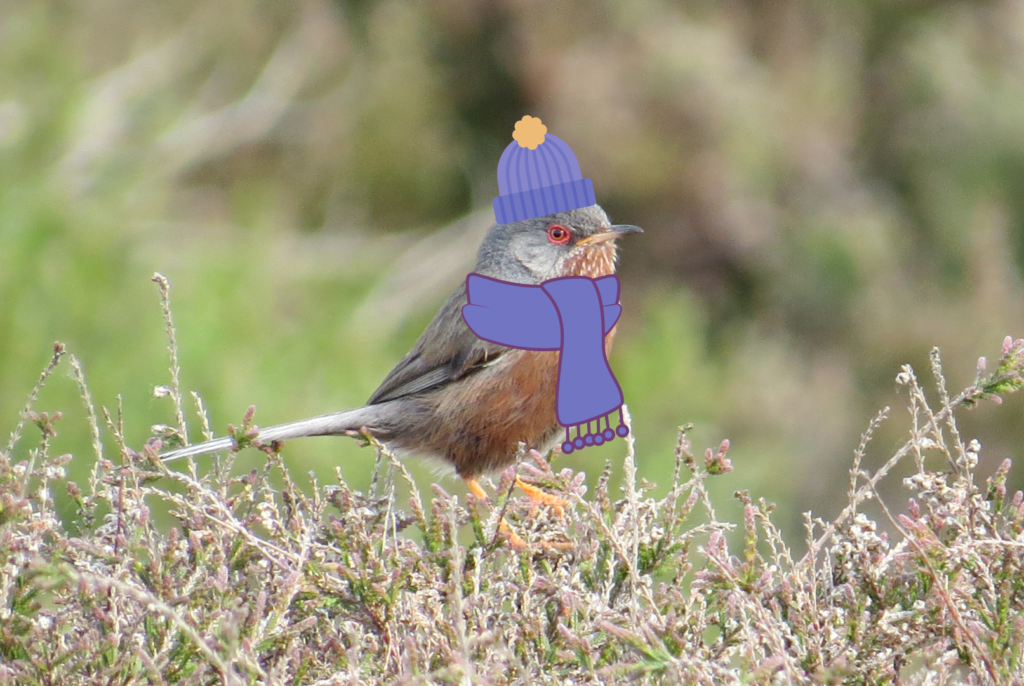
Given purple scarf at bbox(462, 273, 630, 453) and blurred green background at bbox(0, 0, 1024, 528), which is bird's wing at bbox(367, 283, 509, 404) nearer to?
purple scarf at bbox(462, 273, 630, 453)

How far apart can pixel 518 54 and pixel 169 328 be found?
9.02 meters

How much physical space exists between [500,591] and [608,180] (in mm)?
8193

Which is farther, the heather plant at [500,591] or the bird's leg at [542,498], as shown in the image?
the bird's leg at [542,498]

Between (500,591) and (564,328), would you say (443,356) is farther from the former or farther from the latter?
(500,591)

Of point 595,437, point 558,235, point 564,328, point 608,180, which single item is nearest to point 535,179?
point 564,328

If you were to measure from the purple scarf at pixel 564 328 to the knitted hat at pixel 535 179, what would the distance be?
0.19 m

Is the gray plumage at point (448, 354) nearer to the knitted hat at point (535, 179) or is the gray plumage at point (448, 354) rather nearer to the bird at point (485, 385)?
the bird at point (485, 385)

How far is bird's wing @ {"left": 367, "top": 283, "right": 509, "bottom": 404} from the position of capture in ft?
11.8

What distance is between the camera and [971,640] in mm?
2357

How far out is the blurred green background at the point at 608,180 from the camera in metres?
8.66

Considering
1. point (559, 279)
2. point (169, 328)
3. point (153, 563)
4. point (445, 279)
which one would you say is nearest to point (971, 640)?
point (559, 279)

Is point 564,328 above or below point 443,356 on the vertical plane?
below

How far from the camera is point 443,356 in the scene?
3.70 meters

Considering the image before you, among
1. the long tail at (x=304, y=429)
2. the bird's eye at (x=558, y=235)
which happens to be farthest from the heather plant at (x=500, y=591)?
the bird's eye at (x=558, y=235)
